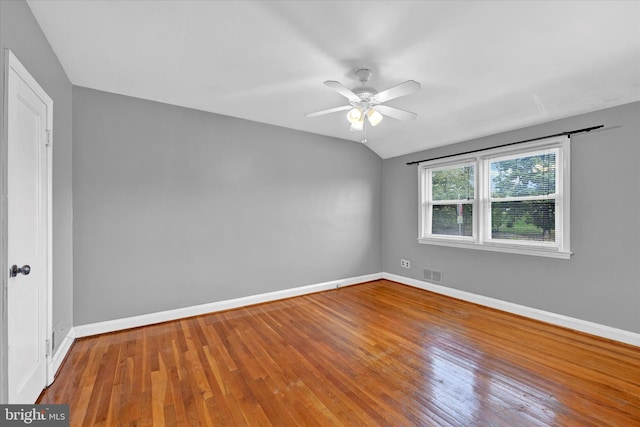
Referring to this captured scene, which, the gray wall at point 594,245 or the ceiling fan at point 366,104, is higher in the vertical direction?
the ceiling fan at point 366,104

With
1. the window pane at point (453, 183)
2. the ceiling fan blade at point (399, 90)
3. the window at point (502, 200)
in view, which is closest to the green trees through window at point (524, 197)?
the window at point (502, 200)

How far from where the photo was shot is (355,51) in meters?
2.24

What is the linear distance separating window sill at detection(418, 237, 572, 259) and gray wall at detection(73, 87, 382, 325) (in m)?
1.54

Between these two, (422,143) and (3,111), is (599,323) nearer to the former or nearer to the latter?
(422,143)

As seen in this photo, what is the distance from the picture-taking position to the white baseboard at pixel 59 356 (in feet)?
6.82

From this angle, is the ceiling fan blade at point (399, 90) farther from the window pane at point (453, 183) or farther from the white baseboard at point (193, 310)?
the white baseboard at point (193, 310)

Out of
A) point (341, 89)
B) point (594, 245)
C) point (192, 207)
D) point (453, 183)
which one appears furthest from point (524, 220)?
point (192, 207)

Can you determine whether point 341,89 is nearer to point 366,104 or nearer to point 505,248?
point 366,104

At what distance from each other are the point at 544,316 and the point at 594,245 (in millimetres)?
993

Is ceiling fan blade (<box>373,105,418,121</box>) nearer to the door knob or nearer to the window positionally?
the window

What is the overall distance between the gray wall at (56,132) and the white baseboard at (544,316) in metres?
4.67

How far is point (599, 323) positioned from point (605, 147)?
188cm

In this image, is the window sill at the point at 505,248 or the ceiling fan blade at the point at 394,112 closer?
the ceiling fan blade at the point at 394,112

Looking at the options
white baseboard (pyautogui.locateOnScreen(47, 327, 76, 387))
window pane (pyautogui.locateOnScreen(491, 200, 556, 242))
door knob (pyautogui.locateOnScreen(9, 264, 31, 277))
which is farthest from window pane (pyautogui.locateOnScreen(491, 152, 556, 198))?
white baseboard (pyautogui.locateOnScreen(47, 327, 76, 387))
